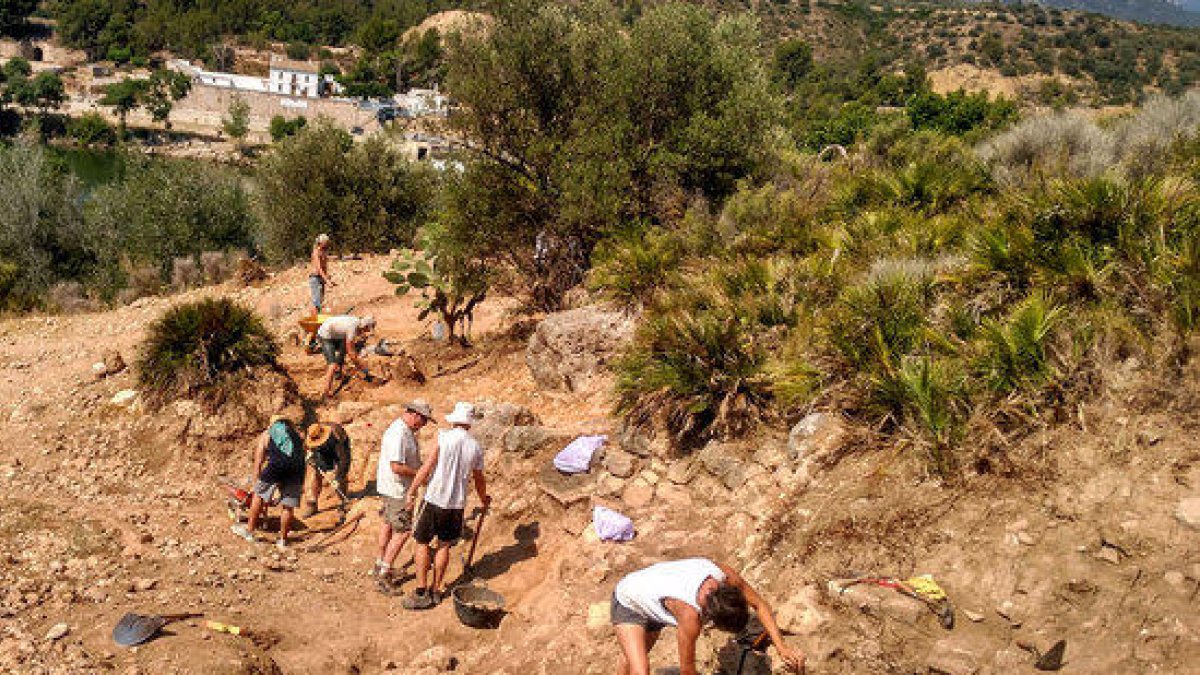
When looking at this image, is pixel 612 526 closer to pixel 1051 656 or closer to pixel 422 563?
pixel 422 563

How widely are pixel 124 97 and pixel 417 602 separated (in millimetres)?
115059

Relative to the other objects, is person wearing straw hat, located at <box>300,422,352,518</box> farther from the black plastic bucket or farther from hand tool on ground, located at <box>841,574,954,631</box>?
hand tool on ground, located at <box>841,574,954,631</box>

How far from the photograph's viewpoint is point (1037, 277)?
22.0 ft

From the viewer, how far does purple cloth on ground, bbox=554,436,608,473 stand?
7.85 metres

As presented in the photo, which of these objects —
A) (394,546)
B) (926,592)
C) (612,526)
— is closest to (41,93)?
(394,546)

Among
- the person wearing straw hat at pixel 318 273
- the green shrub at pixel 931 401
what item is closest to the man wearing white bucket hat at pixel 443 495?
the green shrub at pixel 931 401

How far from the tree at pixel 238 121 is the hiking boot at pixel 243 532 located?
97.7 m

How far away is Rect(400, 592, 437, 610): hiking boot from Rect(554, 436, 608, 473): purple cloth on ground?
1.69m

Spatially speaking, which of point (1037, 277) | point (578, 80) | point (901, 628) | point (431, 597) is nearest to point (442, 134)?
point (578, 80)

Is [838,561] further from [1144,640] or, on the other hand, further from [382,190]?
[382,190]

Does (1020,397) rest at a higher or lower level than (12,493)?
higher

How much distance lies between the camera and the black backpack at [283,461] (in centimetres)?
779

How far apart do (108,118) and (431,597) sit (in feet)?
390

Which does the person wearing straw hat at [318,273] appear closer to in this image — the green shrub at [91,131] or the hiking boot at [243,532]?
the hiking boot at [243,532]
